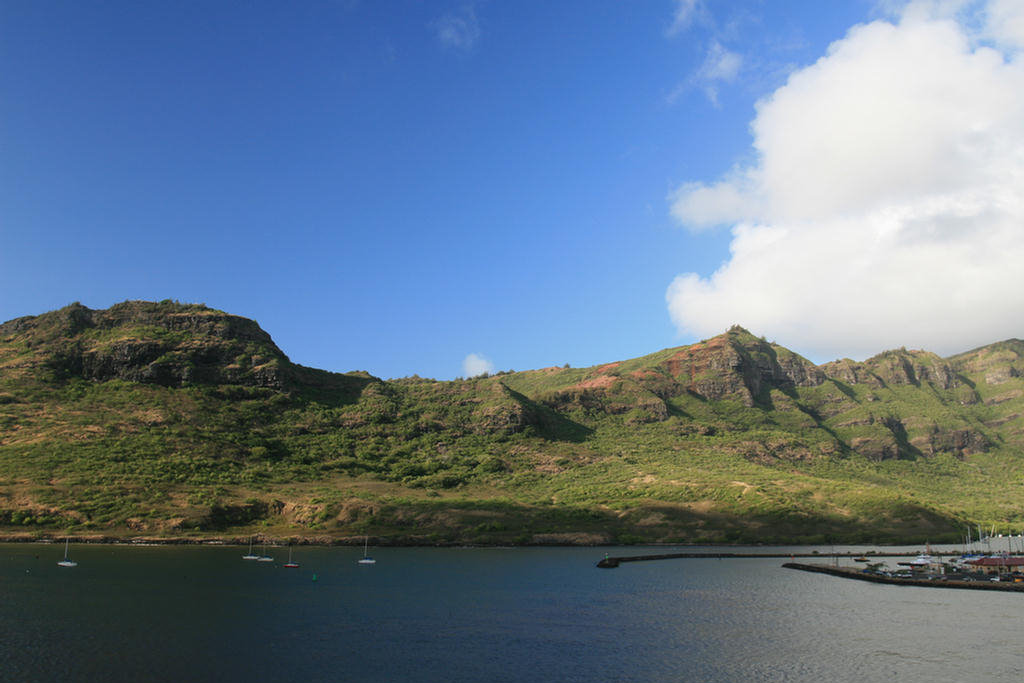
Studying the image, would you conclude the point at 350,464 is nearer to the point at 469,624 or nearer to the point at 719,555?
the point at 719,555

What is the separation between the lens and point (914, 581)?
8200cm

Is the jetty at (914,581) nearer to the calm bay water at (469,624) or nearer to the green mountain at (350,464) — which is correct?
the calm bay water at (469,624)

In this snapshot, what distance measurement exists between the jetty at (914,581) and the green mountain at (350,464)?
107ft

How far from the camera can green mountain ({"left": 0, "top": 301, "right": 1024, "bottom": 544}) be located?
373 feet

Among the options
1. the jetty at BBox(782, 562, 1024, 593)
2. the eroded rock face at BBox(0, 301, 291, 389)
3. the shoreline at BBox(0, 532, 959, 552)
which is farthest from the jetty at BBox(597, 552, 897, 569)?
the eroded rock face at BBox(0, 301, 291, 389)

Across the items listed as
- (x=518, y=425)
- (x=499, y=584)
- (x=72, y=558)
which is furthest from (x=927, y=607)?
(x=518, y=425)

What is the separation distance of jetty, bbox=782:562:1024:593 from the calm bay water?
251cm

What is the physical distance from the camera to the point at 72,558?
280 feet

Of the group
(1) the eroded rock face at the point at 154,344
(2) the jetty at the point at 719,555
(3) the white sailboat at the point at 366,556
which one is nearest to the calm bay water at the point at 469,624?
(3) the white sailboat at the point at 366,556

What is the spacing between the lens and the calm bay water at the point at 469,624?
1689 inches

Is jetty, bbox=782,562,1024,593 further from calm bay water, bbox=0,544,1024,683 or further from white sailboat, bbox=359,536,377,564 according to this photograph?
white sailboat, bbox=359,536,377,564

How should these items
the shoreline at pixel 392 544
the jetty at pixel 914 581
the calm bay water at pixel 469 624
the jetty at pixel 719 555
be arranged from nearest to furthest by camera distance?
the calm bay water at pixel 469 624, the jetty at pixel 914 581, the shoreline at pixel 392 544, the jetty at pixel 719 555

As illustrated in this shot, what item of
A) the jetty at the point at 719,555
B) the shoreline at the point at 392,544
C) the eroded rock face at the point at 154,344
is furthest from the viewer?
the eroded rock face at the point at 154,344

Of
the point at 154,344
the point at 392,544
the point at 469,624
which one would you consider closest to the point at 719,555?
the point at 392,544
